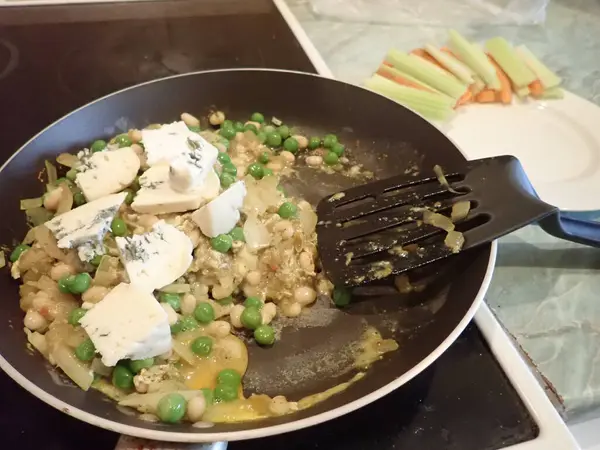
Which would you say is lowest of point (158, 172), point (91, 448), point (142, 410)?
point (91, 448)

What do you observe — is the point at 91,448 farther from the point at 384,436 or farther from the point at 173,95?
the point at 173,95

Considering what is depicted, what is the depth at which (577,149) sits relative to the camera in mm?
1642

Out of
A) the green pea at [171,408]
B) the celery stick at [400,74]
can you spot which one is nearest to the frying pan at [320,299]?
the green pea at [171,408]

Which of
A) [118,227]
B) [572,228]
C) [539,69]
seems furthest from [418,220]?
[539,69]

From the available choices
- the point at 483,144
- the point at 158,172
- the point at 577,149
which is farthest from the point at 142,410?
the point at 577,149

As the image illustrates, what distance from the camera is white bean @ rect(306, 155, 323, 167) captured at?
1557 mm

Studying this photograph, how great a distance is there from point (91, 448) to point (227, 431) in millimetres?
300

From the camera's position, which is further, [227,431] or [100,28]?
[100,28]

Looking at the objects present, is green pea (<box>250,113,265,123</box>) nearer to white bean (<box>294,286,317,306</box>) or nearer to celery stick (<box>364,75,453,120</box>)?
celery stick (<box>364,75,453,120</box>)

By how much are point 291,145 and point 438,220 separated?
552 millimetres

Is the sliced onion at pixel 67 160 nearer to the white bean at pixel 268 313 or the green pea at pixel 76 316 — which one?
the green pea at pixel 76 316

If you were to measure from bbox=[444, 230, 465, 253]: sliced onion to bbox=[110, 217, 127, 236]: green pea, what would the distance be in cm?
68

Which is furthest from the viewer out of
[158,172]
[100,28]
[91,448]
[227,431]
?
[100,28]

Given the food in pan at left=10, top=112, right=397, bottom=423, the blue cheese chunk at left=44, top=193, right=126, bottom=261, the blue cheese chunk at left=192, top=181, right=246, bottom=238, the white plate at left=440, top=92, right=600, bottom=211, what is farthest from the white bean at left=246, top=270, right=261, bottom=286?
the white plate at left=440, top=92, right=600, bottom=211
